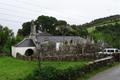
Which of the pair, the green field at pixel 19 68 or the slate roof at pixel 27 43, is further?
the slate roof at pixel 27 43

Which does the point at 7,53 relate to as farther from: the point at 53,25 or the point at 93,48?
the point at 53,25

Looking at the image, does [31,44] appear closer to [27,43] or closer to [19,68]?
[27,43]

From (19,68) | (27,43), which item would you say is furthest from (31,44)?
(19,68)

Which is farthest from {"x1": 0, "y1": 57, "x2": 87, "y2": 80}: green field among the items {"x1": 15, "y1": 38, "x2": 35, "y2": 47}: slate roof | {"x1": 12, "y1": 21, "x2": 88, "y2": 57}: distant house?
{"x1": 15, "y1": 38, "x2": 35, "y2": 47}: slate roof

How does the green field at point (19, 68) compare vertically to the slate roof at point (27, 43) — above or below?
below

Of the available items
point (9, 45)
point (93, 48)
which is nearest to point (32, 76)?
point (93, 48)

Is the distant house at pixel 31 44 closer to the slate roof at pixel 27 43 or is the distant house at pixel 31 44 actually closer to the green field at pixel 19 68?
the slate roof at pixel 27 43

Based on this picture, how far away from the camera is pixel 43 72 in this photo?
61.8 feet

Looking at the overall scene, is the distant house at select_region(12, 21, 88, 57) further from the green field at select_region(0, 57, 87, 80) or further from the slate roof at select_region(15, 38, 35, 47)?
the green field at select_region(0, 57, 87, 80)

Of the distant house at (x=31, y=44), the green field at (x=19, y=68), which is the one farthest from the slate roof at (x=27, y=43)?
the green field at (x=19, y=68)

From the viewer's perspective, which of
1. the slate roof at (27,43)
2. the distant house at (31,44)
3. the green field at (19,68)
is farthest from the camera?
the slate roof at (27,43)

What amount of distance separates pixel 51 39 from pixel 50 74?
59.8m

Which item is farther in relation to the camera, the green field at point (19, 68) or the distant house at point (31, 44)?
the distant house at point (31, 44)

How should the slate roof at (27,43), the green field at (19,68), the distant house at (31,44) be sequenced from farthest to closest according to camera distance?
the slate roof at (27,43) < the distant house at (31,44) < the green field at (19,68)
